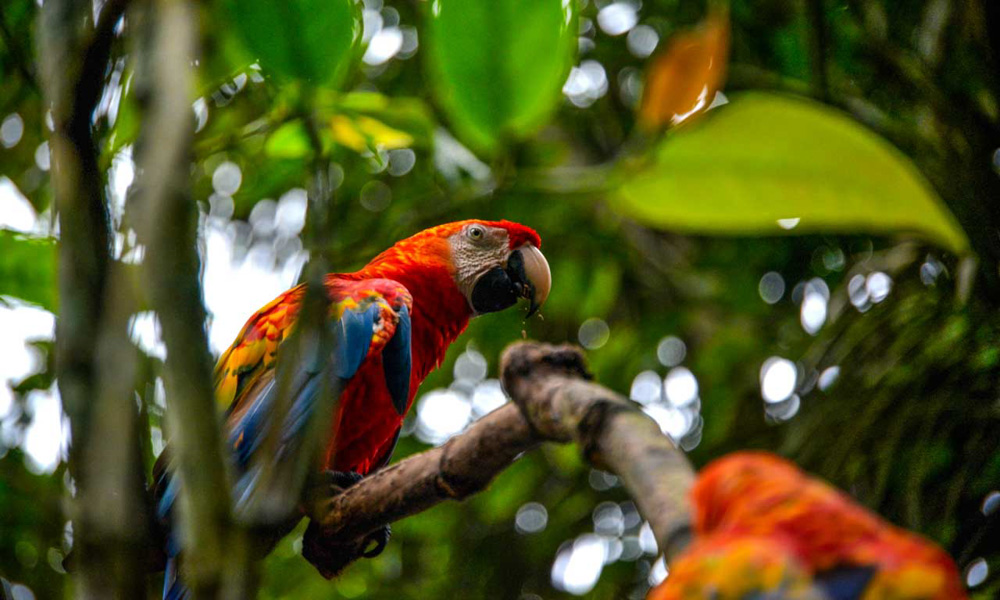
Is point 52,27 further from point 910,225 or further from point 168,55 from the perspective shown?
point 910,225

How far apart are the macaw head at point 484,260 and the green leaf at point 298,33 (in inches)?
23.3

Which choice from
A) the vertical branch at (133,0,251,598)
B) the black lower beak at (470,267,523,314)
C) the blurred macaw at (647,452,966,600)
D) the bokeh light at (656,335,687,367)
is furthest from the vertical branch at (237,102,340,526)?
the bokeh light at (656,335,687,367)

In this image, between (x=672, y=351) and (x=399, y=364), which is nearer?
(x=399, y=364)

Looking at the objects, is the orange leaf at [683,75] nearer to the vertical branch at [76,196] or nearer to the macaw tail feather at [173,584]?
the vertical branch at [76,196]

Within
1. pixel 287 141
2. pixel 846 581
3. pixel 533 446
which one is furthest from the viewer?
pixel 287 141

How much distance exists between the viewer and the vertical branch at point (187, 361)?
1.06 feet

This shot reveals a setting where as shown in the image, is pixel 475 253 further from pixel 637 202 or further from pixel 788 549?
pixel 788 549

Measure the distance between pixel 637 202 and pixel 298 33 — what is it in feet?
0.87

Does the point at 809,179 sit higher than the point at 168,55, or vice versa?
the point at 168,55

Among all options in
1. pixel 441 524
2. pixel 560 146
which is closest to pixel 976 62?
pixel 560 146

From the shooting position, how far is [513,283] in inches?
48.1

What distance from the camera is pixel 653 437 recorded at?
0.39 meters

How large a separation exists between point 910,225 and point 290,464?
414 mm

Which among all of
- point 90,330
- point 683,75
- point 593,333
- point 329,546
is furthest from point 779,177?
point 593,333
